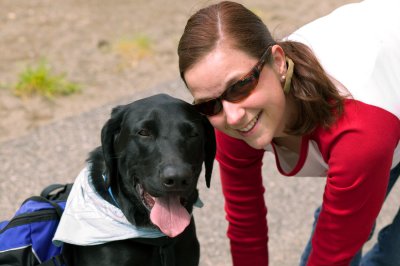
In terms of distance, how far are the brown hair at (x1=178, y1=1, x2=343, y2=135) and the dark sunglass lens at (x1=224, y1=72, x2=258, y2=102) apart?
10cm

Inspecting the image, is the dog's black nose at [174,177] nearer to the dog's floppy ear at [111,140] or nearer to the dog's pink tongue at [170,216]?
the dog's pink tongue at [170,216]

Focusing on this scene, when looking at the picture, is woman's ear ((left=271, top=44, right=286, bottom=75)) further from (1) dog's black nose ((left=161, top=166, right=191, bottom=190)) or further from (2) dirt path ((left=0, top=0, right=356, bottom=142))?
(2) dirt path ((left=0, top=0, right=356, bottom=142))

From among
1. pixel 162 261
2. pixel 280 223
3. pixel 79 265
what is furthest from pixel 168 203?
pixel 280 223

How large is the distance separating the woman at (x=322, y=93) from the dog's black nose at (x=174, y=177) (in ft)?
0.79

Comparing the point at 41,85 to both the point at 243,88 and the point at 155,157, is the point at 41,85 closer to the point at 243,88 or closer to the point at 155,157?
the point at 155,157

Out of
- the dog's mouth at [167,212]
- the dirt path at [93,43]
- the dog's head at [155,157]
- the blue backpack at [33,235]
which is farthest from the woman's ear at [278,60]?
the dirt path at [93,43]

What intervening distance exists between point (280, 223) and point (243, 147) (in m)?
1.38

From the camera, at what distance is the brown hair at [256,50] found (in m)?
2.51

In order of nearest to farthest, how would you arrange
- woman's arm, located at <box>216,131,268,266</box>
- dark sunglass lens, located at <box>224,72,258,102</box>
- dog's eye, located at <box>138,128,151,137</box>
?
dark sunglass lens, located at <box>224,72,258,102</box> → dog's eye, located at <box>138,128,151,137</box> → woman's arm, located at <box>216,131,268,266</box>

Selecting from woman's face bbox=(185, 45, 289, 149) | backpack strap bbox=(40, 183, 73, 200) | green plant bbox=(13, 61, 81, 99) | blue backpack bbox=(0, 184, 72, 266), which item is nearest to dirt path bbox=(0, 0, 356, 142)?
green plant bbox=(13, 61, 81, 99)

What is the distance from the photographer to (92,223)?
275cm

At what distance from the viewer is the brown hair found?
251cm

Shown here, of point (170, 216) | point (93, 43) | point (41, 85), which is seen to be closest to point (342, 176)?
point (170, 216)

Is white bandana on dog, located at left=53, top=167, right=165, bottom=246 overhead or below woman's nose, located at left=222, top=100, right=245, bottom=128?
below
